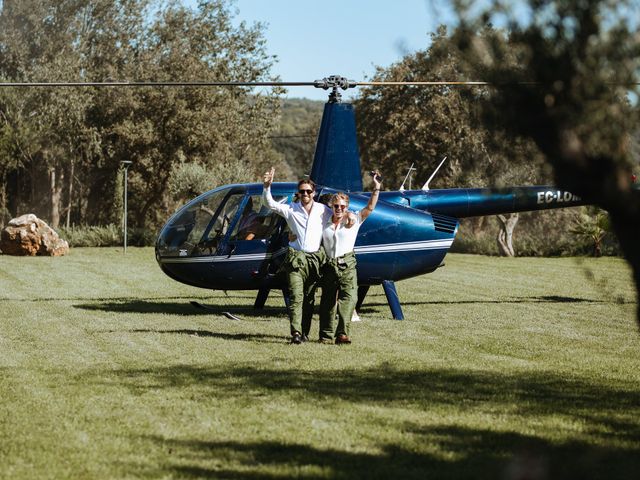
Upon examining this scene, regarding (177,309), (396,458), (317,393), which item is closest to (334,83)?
(177,309)

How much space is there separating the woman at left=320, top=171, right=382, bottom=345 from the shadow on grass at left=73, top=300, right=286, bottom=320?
2762 millimetres

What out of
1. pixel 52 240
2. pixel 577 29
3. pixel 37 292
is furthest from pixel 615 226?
pixel 52 240

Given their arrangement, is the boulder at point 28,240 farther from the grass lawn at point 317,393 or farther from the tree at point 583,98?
the tree at point 583,98

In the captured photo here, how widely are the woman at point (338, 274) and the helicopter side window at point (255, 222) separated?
2.43 m

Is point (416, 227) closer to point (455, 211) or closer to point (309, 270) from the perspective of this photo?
point (455, 211)

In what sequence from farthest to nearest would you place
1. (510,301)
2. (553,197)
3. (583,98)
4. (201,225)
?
1. (510,301)
2. (553,197)
3. (201,225)
4. (583,98)

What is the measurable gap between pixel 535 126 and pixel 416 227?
9038mm

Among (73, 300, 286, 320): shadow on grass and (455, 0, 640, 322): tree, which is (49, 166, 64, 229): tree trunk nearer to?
(73, 300, 286, 320): shadow on grass

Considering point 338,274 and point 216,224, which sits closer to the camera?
point 338,274

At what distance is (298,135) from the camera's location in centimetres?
6900

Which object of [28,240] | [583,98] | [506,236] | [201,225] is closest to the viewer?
[583,98]

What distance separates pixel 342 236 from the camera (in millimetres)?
11281

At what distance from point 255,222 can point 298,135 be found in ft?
183

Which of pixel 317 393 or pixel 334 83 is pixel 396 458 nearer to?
pixel 317 393
